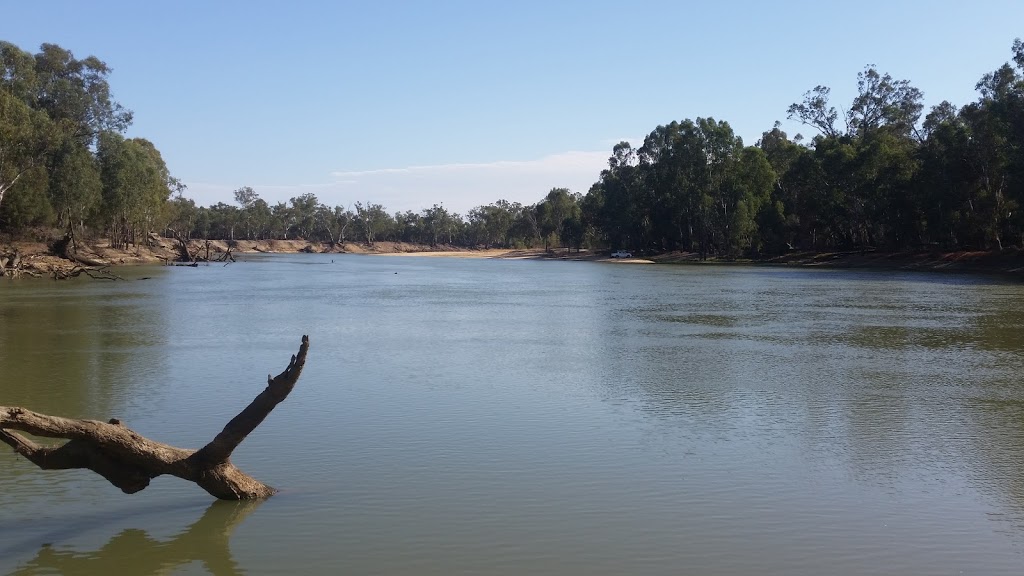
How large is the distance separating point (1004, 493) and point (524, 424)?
20.7 feet

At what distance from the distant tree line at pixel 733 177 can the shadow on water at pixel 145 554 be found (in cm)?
4738

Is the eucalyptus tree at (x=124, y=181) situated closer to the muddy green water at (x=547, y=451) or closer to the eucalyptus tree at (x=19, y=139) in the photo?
the eucalyptus tree at (x=19, y=139)

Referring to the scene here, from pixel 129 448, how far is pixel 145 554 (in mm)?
966

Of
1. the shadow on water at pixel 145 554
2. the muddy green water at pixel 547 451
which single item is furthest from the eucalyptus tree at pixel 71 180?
the shadow on water at pixel 145 554

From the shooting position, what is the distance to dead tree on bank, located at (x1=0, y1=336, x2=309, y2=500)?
740cm

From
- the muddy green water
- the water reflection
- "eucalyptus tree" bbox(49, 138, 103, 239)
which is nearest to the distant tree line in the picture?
"eucalyptus tree" bbox(49, 138, 103, 239)

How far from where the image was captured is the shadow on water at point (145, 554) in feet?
23.6

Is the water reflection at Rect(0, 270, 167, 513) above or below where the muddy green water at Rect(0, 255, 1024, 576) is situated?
above

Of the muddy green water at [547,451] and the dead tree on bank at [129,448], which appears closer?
the dead tree on bank at [129,448]

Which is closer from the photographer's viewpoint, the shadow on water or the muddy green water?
the shadow on water

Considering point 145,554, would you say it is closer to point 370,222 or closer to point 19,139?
point 19,139

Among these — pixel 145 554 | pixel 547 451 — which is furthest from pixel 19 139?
pixel 145 554

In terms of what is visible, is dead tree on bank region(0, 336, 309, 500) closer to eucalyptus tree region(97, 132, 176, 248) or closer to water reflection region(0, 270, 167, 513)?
water reflection region(0, 270, 167, 513)

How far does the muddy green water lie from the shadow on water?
26 mm
